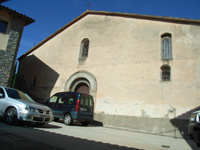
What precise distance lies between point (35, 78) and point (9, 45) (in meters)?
5.21

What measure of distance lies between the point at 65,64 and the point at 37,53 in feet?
13.3

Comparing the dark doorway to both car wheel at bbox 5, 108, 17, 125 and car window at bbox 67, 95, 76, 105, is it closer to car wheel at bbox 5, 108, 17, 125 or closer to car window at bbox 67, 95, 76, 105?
car window at bbox 67, 95, 76, 105

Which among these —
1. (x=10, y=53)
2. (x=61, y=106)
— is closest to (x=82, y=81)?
(x=61, y=106)

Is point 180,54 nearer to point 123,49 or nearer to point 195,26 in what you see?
point 195,26

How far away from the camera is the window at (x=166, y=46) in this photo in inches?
393

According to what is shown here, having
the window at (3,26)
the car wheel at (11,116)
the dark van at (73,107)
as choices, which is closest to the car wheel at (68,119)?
the dark van at (73,107)

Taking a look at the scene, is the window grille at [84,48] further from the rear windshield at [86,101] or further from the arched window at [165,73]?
the arched window at [165,73]

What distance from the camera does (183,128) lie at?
8383mm

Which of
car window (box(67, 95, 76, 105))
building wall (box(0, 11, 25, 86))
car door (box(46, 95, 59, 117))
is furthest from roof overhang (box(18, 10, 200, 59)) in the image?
car door (box(46, 95, 59, 117))

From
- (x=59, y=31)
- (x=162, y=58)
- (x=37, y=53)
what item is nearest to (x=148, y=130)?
(x=162, y=58)

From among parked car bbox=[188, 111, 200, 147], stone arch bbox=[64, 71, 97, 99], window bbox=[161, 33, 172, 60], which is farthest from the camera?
stone arch bbox=[64, 71, 97, 99]

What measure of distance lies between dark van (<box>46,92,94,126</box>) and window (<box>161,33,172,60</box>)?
5049 mm

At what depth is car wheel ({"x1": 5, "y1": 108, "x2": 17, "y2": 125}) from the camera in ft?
19.8

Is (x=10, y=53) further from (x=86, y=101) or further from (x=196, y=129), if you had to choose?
(x=196, y=129)
